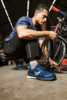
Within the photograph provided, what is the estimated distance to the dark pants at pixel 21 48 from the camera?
849 mm

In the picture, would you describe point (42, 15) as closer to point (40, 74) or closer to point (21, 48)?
point (21, 48)

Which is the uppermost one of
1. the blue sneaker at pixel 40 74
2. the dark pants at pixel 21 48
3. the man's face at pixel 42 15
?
the man's face at pixel 42 15

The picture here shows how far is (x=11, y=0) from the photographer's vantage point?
3.42 metres

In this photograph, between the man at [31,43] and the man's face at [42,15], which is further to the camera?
the man's face at [42,15]

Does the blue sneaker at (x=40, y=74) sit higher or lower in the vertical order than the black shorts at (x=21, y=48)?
lower

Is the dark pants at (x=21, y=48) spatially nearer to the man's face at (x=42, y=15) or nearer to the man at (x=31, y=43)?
the man at (x=31, y=43)

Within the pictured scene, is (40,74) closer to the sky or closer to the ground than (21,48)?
closer to the ground

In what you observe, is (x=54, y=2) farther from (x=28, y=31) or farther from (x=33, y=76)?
(x=33, y=76)

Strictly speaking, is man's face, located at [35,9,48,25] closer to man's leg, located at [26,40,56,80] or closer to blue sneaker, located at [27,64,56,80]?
man's leg, located at [26,40,56,80]

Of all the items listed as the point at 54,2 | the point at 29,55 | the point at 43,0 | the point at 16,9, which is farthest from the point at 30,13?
the point at 29,55

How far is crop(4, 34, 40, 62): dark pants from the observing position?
2.79 feet

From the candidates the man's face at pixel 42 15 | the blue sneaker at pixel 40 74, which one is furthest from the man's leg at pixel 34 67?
the man's face at pixel 42 15

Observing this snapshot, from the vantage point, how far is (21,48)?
1002mm

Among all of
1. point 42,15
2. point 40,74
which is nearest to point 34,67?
point 40,74
